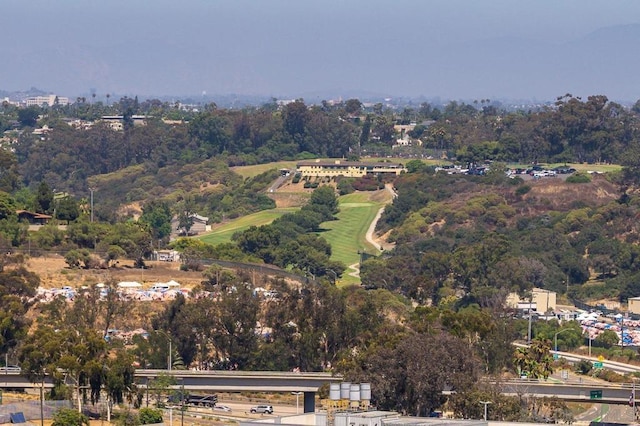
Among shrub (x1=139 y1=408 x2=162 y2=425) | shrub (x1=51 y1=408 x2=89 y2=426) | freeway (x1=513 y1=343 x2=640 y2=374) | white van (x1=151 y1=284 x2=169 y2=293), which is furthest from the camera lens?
white van (x1=151 y1=284 x2=169 y2=293)

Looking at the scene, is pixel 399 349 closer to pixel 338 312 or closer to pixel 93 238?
pixel 338 312

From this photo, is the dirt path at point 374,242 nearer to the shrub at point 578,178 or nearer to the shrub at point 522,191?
the shrub at point 522,191

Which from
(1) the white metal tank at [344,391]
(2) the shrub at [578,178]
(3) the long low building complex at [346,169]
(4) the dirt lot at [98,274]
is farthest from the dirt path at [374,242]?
(1) the white metal tank at [344,391]

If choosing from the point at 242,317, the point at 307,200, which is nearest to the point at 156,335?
the point at 242,317

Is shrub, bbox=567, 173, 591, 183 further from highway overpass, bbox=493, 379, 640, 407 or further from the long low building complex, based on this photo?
highway overpass, bbox=493, 379, 640, 407

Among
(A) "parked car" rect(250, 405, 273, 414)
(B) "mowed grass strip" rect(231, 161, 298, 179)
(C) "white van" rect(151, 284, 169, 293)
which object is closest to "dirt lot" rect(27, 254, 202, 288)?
(C) "white van" rect(151, 284, 169, 293)

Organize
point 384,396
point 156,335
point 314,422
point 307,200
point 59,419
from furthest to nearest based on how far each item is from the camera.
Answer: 1. point 307,200
2. point 156,335
3. point 384,396
4. point 59,419
5. point 314,422
